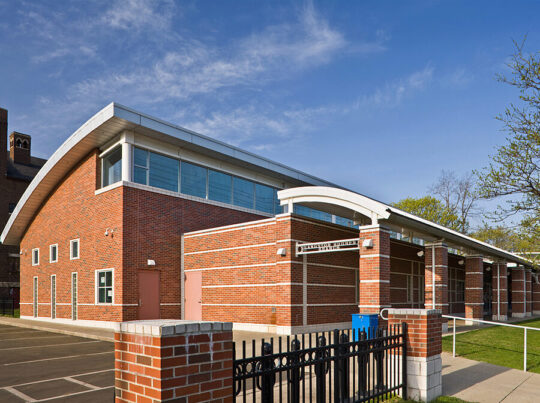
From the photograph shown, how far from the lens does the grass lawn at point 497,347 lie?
12.0 m

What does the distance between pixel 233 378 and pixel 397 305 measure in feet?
67.8

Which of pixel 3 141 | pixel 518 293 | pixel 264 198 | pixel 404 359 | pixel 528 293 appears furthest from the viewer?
pixel 3 141

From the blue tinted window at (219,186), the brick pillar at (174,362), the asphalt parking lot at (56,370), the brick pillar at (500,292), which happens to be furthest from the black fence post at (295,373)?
the brick pillar at (500,292)

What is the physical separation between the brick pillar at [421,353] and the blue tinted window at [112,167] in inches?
622

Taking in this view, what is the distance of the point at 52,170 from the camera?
24.8 meters

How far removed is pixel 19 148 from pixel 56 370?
4785 centimetres

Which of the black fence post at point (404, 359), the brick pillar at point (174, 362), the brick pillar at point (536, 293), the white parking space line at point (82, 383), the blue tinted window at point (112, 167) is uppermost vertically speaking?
the blue tinted window at point (112, 167)

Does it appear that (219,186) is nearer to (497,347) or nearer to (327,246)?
(327,246)

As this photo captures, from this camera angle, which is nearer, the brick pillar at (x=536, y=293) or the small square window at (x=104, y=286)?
the small square window at (x=104, y=286)

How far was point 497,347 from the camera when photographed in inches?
571

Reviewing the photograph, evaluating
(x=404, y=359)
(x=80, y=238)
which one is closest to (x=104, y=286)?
(x=80, y=238)

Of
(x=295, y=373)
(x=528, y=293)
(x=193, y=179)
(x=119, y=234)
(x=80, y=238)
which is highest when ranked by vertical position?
(x=193, y=179)

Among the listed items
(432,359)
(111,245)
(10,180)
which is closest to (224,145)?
(111,245)

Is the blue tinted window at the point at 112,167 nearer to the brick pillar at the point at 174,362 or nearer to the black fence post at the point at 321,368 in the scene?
the black fence post at the point at 321,368
